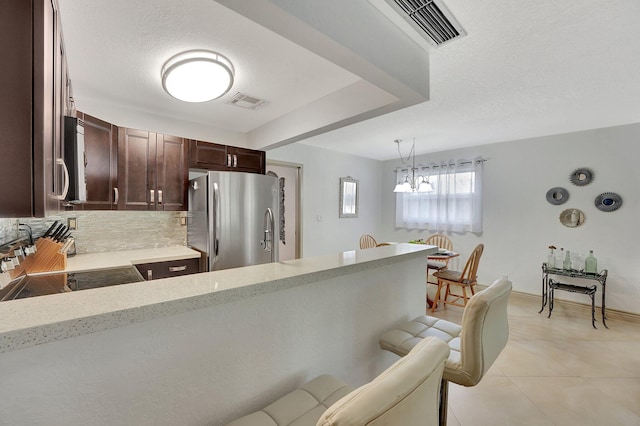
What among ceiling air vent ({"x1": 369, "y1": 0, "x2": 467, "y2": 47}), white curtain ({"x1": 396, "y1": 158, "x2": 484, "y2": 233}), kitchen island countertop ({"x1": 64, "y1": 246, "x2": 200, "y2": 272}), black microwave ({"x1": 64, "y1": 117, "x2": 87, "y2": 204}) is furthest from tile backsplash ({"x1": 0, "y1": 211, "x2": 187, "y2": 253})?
white curtain ({"x1": 396, "y1": 158, "x2": 484, "y2": 233})

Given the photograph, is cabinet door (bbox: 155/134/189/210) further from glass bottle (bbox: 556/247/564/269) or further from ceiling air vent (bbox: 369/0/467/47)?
glass bottle (bbox: 556/247/564/269)

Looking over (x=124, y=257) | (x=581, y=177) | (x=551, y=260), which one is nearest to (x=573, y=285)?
(x=551, y=260)

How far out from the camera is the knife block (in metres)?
1.94

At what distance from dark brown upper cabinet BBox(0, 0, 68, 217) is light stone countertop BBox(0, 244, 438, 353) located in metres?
0.30

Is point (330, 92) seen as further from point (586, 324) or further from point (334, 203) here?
point (586, 324)

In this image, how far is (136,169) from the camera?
2.70 meters

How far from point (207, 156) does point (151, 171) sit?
582 mm

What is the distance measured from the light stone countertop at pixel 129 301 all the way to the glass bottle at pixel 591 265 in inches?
156

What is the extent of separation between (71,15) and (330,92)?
1740mm

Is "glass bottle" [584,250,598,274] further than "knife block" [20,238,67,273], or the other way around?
"glass bottle" [584,250,598,274]

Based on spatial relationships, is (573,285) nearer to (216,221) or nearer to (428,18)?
(428,18)

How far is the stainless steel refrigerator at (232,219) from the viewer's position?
2.72 metres

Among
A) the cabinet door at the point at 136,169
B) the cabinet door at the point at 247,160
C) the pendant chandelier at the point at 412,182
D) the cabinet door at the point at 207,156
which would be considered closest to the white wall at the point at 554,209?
the pendant chandelier at the point at 412,182

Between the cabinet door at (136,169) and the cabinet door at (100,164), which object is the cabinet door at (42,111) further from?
the cabinet door at (136,169)
